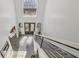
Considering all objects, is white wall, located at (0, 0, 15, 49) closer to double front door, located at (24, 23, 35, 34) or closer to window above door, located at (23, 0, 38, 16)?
window above door, located at (23, 0, 38, 16)

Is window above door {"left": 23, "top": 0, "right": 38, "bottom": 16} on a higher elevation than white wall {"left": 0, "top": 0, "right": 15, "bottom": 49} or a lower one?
higher

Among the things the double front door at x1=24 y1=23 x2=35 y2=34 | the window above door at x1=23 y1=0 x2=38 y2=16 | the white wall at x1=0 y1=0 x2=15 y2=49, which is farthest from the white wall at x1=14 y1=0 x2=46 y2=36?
the white wall at x1=0 y1=0 x2=15 y2=49

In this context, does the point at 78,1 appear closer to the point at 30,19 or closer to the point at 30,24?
the point at 30,19

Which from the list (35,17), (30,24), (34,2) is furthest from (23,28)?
(34,2)

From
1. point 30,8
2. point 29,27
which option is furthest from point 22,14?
point 29,27

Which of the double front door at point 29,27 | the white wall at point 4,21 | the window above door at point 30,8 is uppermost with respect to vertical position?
the window above door at point 30,8

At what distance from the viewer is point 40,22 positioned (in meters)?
12.2

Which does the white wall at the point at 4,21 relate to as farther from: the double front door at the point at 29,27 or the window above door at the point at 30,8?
the double front door at the point at 29,27

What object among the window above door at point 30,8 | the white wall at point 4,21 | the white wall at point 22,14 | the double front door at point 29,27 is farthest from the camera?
the double front door at point 29,27

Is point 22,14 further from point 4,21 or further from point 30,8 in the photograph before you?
point 4,21

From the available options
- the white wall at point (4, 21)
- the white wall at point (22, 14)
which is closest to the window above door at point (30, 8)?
the white wall at point (22, 14)

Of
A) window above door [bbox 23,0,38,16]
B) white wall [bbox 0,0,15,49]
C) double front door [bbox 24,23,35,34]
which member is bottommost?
double front door [bbox 24,23,35,34]

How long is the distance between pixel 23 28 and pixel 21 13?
185 centimetres

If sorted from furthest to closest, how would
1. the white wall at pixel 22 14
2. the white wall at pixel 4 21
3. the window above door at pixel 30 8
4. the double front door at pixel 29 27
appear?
the double front door at pixel 29 27 → the window above door at pixel 30 8 → the white wall at pixel 22 14 → the white wall at pixel 4 21
